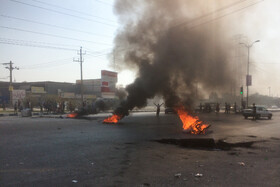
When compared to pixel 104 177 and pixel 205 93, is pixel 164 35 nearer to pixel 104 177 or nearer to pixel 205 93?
pixel 205 93

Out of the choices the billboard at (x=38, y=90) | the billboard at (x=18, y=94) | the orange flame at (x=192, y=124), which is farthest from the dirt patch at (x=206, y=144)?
the billboard at (x=38, y=90)

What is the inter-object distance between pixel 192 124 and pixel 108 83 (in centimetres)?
3554

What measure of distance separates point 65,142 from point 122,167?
4.74 metres

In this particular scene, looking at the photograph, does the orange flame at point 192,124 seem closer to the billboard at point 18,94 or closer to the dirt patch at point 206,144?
the dirt patch at point 206,144

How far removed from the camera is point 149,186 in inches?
197

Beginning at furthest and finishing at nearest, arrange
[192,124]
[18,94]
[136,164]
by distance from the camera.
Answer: [18,94] → [192,124] → [136,164]

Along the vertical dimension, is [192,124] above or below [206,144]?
above

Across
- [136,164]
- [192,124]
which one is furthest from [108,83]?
[136,164]

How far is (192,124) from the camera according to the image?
46.5 feet

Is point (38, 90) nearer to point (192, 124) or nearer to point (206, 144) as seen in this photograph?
point (192, 124)

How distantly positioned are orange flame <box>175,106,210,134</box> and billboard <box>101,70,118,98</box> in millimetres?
31774

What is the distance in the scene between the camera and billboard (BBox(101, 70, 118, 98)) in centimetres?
4685

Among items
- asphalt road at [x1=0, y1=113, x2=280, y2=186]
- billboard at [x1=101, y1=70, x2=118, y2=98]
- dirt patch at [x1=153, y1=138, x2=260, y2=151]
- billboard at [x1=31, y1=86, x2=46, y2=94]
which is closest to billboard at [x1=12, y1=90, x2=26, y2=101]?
billboard at [x1=101, y1=70, x2=118, y2=98]

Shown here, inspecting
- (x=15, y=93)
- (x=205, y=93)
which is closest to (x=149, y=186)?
(x=205, y=93)
